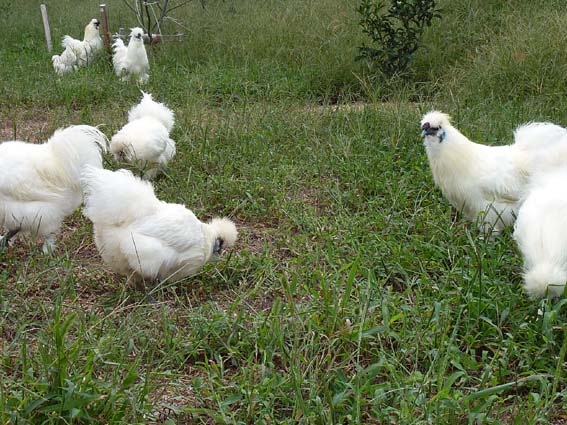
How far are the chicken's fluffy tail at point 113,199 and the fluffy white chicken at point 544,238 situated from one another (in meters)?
2.14

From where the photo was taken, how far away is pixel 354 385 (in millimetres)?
2635

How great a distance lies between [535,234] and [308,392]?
1530 mm

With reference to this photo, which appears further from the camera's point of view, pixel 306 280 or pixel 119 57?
pixel 119 57

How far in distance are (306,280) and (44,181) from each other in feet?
6.28

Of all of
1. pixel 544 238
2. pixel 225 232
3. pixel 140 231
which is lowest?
pixel 225 232

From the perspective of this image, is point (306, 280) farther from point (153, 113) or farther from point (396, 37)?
point (396, 37)

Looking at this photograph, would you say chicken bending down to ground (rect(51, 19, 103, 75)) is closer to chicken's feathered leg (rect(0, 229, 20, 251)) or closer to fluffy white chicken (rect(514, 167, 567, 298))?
chicken's feathered leg (rect(0, 229, 20, 251))

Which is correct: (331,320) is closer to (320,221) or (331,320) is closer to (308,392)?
(308,392)

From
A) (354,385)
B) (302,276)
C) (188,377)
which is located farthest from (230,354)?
(302,276)

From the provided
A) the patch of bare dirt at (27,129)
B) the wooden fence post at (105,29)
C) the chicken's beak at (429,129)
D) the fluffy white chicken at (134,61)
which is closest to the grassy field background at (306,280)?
the patch of bare dirt at (27,129)

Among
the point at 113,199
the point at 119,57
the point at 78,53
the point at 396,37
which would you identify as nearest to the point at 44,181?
the point at 113,199

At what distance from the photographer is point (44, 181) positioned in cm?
418

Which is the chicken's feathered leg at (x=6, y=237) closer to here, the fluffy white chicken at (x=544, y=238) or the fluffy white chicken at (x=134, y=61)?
Result: the fluffy white chicken at (x=544, y=238)

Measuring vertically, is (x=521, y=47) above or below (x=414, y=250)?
above
